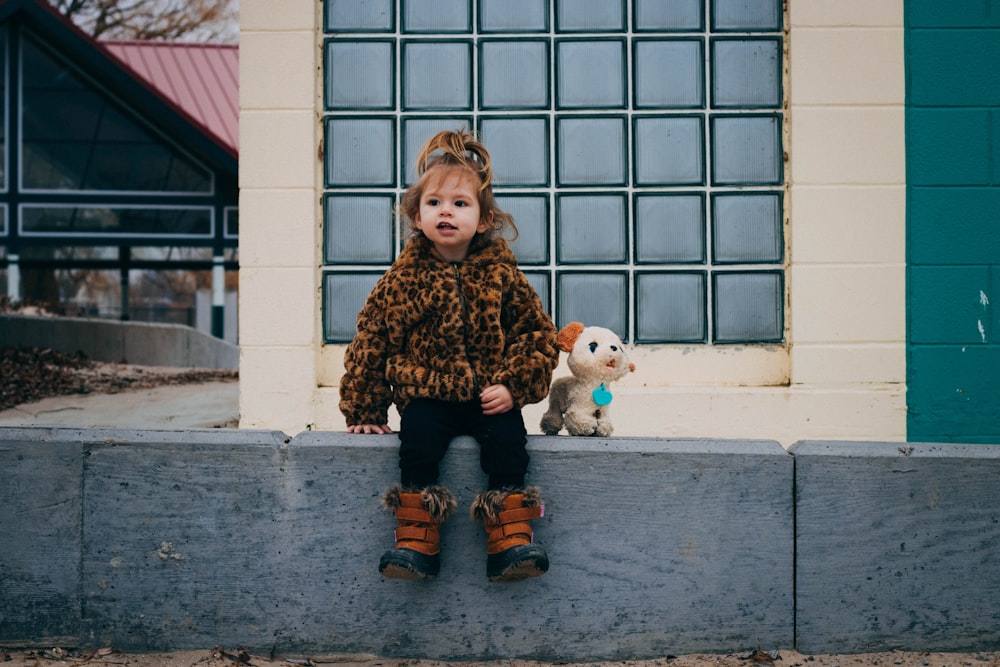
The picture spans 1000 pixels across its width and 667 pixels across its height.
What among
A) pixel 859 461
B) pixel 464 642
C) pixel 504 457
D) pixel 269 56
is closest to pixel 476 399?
pixel 504 457

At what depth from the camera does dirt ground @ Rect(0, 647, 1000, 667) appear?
2.94 meters

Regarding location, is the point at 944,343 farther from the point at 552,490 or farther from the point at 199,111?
the point at 199,111

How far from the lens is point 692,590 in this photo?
3.01m

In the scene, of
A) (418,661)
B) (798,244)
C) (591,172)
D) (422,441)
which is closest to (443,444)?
(422,441)

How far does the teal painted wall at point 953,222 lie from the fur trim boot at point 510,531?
126 inches

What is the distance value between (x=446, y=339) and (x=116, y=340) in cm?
1185

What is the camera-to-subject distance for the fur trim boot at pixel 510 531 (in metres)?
2.75

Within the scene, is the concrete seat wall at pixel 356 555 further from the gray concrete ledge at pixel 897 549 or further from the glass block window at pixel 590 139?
the glass block window at pixel 590 139

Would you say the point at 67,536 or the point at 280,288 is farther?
the point at 280,288

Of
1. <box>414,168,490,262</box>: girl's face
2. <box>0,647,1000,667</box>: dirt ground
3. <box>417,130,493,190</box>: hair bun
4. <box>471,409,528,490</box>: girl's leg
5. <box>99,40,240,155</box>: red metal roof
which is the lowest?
<box>0,647,1000,667</box>: dirt ground

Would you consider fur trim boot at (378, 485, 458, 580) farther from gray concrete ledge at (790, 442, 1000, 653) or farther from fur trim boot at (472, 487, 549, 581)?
gray concrete ledge at (790, 442, 1000, 653)

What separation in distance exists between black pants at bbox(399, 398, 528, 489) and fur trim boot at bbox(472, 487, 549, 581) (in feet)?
0.21

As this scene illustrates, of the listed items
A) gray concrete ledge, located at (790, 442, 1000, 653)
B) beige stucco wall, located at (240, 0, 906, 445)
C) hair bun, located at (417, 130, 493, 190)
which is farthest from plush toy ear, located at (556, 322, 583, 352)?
beige stucco wall, located at (240, 0, 906, 445)

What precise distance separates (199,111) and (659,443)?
13.9 metres
